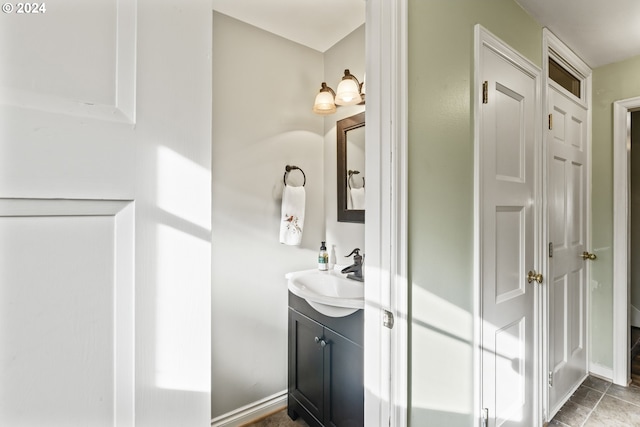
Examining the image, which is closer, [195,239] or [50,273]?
[50,273]

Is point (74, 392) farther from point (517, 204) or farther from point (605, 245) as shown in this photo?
point (605, 245)

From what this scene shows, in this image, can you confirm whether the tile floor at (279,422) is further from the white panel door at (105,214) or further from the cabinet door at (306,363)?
the white panel door at (105,214)

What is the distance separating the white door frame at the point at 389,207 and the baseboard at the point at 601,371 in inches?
90.2

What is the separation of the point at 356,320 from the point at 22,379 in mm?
1224

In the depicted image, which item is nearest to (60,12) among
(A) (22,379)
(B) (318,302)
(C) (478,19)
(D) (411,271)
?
(A) (22,379)

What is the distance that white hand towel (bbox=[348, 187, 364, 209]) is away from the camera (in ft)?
6.66

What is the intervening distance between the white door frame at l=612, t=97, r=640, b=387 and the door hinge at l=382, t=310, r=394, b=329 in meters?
2.27

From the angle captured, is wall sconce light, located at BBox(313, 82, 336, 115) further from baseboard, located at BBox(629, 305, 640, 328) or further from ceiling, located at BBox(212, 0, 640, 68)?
baseboard, located at BBox(629, 305, 640, 328)

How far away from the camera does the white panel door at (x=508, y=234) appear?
1.37 metres

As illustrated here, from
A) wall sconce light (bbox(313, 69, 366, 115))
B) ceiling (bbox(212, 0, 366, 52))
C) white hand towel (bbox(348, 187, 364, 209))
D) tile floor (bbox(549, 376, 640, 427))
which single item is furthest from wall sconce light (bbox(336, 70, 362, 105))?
tile floor (bbox(549, 376, 640, 427))

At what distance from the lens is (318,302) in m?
1.52

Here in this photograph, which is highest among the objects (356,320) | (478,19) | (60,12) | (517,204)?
(478,19)

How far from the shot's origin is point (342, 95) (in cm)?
195

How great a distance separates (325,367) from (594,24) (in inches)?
98.8
